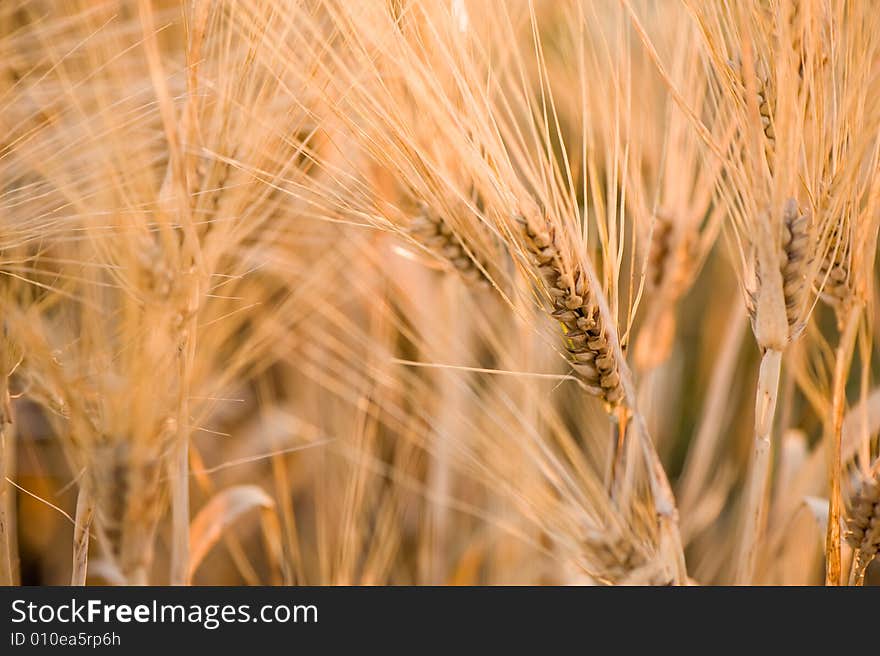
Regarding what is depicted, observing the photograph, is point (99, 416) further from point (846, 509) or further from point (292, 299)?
point (846, 509)

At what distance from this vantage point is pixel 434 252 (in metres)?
0.39

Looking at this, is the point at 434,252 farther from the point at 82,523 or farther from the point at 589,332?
the point at 82,523

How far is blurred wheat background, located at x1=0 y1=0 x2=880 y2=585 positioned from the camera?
33cm

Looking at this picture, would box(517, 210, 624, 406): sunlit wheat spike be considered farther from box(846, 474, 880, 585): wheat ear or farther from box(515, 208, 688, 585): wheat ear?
box(846, 474, 880, 585): wheat ear

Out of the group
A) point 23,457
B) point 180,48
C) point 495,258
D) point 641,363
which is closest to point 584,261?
point 495,258

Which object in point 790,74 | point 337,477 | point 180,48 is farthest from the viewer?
point 337,477

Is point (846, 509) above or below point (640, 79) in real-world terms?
below

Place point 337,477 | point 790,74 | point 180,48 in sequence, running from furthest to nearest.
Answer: point 337,477 < point 180,48 < point 790,74

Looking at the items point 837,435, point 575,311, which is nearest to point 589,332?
point 575,311

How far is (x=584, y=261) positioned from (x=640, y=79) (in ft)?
0.78

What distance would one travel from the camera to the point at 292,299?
0.49 metres

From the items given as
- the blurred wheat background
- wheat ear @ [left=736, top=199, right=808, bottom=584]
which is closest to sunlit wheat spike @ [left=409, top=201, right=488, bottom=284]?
the blurred wheat background

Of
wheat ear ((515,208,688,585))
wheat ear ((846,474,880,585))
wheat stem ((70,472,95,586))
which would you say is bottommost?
wheat ear ((846,474,880,585))

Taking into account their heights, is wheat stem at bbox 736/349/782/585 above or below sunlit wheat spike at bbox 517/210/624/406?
below
